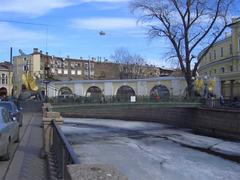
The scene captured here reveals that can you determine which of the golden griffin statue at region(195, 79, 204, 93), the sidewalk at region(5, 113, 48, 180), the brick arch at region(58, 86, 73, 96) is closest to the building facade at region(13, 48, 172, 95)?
the brick arch at region(58, 86, 73, 96)

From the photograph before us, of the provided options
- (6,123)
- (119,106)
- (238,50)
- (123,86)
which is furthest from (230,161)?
(123,86)

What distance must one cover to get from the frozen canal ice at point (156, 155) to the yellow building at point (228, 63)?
1129 inches

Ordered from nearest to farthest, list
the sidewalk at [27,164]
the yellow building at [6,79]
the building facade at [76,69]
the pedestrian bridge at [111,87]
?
the sidewalk at [27,164]
the pedestrian bridge at [111,87]
the yellow building at [6,79]
the building facade at [76,69]

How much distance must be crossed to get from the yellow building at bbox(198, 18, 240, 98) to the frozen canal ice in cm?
2866

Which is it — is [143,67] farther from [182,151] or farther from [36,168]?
[36,168]

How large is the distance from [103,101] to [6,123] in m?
39.4

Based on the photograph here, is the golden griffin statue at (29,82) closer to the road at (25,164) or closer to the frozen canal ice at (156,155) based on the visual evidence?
the frozen canal ice at (156,155)

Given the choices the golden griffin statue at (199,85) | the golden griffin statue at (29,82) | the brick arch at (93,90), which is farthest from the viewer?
the brick arch at (93,90)

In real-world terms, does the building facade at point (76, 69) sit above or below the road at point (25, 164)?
above

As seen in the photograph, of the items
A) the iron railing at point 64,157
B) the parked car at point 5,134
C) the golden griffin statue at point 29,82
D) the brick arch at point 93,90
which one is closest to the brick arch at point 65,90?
the brick arch at point 93,90

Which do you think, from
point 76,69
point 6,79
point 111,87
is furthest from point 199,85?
point 76,69

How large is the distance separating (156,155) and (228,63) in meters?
54.8

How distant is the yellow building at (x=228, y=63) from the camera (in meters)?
70.4

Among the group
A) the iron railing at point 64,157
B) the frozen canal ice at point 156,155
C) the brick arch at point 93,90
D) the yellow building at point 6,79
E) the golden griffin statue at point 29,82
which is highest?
the yellow building at point 6,79
